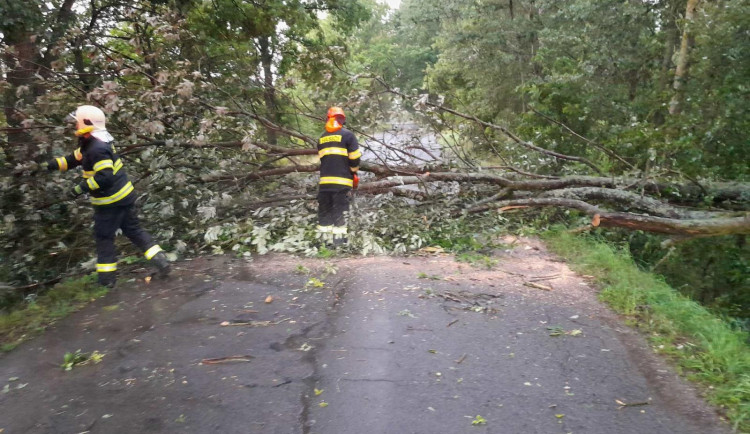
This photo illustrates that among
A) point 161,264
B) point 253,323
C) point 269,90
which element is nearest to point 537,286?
point 253,323

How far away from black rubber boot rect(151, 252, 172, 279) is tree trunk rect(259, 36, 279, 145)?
9.05 ft

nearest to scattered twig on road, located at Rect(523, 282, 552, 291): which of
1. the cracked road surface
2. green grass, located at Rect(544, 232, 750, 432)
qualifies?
the cracked road surface

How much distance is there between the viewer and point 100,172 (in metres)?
4.46

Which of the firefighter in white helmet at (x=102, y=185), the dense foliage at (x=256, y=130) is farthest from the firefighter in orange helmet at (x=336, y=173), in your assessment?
the firefighter in white helmet at (x=102, y=185)

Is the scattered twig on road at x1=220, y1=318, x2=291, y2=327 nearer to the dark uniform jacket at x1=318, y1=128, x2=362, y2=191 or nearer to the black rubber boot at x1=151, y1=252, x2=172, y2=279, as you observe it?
the black rubber boot at x1=151, y1=252, x2=172, y2=279

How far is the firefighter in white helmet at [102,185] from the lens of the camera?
14.7 feet

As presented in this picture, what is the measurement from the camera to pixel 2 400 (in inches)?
113

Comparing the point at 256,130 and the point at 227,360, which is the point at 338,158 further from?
the point at 227,360

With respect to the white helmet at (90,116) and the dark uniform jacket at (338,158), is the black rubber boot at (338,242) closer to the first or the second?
the dark uniform jacket at (338,158)

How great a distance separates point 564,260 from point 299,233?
3136mm

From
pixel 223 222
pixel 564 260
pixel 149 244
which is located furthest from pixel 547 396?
pixel 223 222

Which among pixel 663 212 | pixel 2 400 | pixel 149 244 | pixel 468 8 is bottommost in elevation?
pixel 2 400

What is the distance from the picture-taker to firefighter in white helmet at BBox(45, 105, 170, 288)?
14.7ft

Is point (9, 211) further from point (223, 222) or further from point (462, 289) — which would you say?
point (462, 289)
